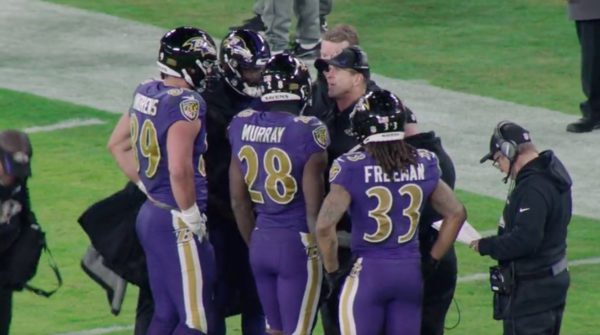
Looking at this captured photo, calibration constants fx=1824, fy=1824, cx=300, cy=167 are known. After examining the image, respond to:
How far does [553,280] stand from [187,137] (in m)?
2.23

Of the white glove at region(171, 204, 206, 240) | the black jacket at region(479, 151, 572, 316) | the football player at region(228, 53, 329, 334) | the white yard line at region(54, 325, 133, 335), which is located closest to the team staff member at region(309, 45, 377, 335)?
the football player at region(228, 53, 329, 334)

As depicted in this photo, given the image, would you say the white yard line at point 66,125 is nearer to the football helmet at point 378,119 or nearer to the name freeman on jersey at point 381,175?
the football helmet at point 378,119

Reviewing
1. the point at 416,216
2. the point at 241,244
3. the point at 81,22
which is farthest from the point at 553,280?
the point at 81,22

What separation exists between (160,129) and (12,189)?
1107mm

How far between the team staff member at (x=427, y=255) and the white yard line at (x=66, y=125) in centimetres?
736

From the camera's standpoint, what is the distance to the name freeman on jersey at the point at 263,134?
1015 cm

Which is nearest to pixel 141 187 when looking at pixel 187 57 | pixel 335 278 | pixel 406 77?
pixel 187 57

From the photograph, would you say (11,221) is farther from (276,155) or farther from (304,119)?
(304,119)

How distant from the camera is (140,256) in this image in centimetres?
1094

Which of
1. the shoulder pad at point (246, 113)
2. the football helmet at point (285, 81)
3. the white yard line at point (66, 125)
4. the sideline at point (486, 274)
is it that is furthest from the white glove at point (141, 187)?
the white yard line at point (66, 125)

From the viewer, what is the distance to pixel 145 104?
34.0 ft

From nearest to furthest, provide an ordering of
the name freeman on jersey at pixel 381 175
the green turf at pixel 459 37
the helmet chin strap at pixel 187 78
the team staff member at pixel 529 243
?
the name freeman on jersey at pixel 381 175, the team staff member at pixel 529 243, the helmet chin strap at pixel 187 78, the green turf at pixel 459 37

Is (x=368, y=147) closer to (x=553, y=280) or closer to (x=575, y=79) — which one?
(x=553, y=280)

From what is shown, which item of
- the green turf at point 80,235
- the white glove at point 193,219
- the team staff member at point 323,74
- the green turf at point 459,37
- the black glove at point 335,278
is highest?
the team staff member at point 323,74
